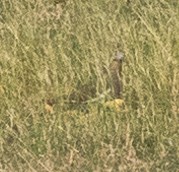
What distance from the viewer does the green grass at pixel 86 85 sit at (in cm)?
Answer: 322

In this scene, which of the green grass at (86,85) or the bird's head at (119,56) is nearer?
the green grass at (86,85)

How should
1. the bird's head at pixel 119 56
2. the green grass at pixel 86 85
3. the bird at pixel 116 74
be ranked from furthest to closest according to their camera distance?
the bird's head at pixel 119 56, the bird at pixel 116 74, the green grass at pixel 86 85

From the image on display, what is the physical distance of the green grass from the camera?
322 centimetres

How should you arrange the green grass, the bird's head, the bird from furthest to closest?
the bird's head → the bird → the green grass

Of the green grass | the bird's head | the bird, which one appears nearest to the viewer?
the green grass

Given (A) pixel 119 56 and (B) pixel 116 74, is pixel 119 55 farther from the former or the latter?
(B) pixel 116 74

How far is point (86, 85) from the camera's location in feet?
13.1

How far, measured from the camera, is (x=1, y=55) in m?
4.13

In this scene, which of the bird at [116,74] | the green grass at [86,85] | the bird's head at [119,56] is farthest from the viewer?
the bird's head at [119,56]

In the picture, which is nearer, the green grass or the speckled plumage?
the green grass

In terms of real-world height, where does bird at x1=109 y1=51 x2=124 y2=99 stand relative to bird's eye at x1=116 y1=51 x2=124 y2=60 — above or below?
below

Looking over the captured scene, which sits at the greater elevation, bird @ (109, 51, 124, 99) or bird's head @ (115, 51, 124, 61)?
bird's head @ (115, 51, 124, 61)

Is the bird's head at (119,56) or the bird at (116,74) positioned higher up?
the bird's head at (119,56)

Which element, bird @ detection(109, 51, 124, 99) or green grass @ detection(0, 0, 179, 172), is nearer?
green grass @ detection(0, 0, 179, 172)
